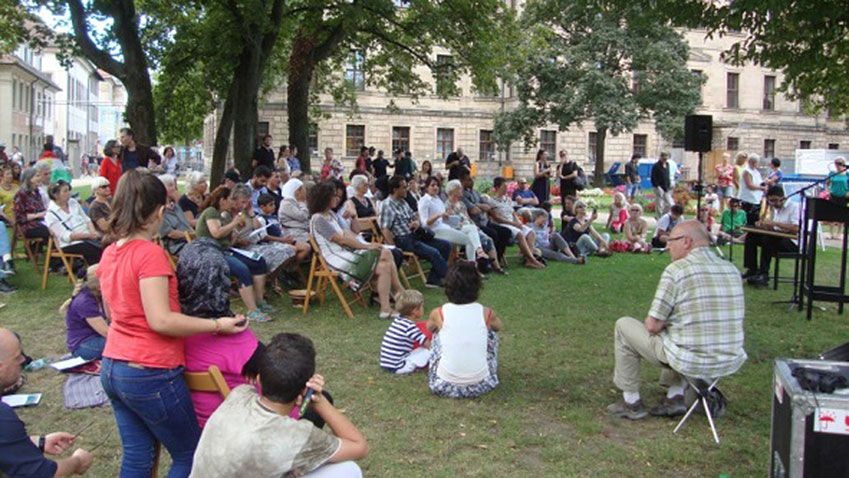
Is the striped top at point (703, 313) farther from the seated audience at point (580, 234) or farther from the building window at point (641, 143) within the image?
the building window at point (641, 143)

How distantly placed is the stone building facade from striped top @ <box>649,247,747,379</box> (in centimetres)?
3805

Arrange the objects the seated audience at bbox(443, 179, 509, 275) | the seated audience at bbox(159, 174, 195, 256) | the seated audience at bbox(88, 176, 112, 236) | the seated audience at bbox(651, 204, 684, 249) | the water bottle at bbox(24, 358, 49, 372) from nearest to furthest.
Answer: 1. the water bottle at bbox(24, 358, 49, 372)
2. the seated audience at bbox(159, 174, 195, 256)
3. the seated audience at bbox(88, 176, 112, 236)
4. the seated audience at bbox(443, 179, 509, 275)
5. the seated audience at bbox(651, 204, 684, 249)

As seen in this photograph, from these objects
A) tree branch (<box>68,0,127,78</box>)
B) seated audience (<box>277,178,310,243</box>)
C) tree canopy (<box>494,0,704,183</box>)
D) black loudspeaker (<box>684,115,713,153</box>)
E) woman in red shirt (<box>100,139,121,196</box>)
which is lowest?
seated audience (<box>277,178,310,243</box>)

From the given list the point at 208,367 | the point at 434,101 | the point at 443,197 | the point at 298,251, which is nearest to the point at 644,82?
the point at 434,101

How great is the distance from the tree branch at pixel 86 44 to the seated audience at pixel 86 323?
27.8 ft

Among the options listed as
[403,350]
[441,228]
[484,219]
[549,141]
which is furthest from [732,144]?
[403,350]

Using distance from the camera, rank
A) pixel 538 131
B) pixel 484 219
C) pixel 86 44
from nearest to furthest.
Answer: pixel 484 219 → pixel 86 44 → pixel 538 131

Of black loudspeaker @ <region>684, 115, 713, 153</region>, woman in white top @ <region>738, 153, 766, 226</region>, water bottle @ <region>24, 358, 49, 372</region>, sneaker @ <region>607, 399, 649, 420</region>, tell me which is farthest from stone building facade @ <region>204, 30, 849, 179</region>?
sneaker @ <region>607, 399, 649, 420</region>

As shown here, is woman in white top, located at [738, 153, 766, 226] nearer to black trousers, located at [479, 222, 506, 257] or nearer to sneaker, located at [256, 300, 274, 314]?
black trousers, located at [479, 222, 506, 257]

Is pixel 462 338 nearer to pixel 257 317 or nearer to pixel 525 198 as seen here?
pixel 257 317

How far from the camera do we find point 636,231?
14.1 m

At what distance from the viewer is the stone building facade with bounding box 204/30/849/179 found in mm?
44000

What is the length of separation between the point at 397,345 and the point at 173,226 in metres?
3.97

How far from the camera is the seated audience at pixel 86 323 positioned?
5.43 metres
